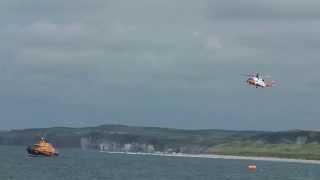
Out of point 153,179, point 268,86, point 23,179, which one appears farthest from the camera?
point 153,179

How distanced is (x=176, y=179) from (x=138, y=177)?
797 centimetres

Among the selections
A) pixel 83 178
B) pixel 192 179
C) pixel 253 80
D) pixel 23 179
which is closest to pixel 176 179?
pixel 192 179

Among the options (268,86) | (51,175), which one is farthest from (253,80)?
(51,175)

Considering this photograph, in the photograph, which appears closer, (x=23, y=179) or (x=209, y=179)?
(x=23, y=179)

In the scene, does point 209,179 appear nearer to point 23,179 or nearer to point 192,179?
point 192,179

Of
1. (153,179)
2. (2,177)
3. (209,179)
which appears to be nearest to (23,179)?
(2,177)

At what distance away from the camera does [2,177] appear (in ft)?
597

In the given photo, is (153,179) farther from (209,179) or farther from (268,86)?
(268,86)

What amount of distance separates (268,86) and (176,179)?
67.9 metres

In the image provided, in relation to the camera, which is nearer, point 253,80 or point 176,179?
point 253,80

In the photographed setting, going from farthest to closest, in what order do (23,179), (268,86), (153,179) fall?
(153,179) → (23,179) → (268,86)

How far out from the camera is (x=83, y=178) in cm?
18475

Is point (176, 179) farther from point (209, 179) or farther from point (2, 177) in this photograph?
point (2, 177)

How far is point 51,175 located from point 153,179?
1969cm
